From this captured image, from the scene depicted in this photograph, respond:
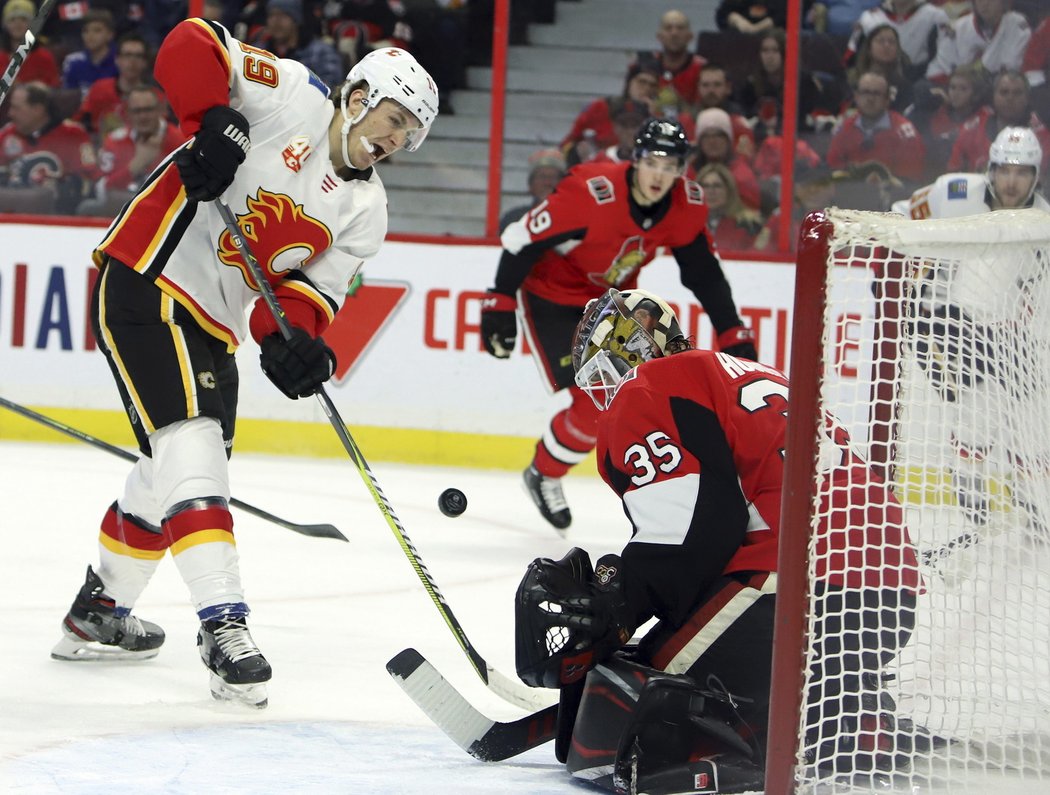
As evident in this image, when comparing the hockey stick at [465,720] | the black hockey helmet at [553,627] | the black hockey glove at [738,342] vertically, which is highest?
the black hockey glove at [738,342]

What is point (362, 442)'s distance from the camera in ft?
19.6

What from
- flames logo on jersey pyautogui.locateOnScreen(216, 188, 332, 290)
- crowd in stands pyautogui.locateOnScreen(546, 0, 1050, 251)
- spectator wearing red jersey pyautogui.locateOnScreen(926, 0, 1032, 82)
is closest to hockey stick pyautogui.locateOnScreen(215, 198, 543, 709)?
flames logo on jersey pyautogui.locateOnScreen(216, 188, 332, 290)

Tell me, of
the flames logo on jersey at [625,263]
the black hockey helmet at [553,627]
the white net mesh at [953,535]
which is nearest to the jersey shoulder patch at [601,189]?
the flames logo on jersey at [625,263]

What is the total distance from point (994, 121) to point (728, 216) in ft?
3.43

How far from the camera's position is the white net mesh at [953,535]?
6.74 feet

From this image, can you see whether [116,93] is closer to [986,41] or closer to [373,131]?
[986,41]

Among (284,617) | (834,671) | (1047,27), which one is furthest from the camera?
(1047,27)

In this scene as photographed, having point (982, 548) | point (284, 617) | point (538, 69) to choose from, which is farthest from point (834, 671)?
point (538, 69)

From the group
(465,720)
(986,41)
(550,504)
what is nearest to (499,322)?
(550,504)

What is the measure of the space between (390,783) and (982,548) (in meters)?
0.91

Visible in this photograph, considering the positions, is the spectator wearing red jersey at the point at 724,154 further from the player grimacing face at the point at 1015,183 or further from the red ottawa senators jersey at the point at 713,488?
the red ottawa senators jersey at the point at 713,488

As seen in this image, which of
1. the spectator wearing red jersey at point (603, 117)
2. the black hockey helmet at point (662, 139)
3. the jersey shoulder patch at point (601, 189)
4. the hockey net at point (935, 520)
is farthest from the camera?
the spectator wearing red jersey at point (603, 117)

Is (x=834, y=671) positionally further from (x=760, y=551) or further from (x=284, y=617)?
(x=284, y=617)

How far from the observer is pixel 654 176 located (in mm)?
4328
